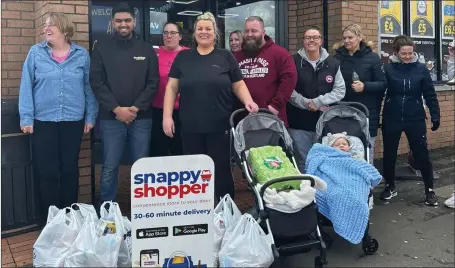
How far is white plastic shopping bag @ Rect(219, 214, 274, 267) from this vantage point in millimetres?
3457

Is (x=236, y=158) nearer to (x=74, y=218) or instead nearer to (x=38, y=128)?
(x=74, y=218)

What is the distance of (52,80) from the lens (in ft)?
14.0

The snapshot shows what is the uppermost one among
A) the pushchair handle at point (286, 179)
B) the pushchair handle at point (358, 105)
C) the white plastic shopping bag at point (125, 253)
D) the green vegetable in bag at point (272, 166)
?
the pushchair handle at point (358, 105)

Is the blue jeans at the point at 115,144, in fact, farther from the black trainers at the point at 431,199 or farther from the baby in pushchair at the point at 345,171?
the black trainers at the point at 431,199

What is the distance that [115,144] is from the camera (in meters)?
4.47

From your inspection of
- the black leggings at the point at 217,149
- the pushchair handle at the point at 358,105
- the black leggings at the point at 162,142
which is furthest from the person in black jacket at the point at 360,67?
the black leggings at the point at 162,142

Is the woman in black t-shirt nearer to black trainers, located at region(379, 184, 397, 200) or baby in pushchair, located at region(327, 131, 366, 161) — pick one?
baby in pushchair, located at region(327, 131, 366, 161)

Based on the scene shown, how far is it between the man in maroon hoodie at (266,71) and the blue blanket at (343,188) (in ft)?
2.22

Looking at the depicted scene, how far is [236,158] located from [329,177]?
0.86 meters

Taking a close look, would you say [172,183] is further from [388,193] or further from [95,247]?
[388,193]

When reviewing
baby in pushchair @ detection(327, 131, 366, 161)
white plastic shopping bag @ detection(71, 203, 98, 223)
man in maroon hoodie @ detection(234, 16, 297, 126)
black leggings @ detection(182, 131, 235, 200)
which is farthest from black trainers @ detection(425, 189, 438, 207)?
white plastic shopping bag @ detection(71, 203, 98, 223)

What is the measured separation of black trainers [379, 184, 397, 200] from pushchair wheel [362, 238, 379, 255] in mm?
1682

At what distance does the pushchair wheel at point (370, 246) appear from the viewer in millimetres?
4152

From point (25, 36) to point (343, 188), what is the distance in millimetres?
Answer: 3664
